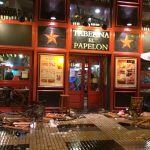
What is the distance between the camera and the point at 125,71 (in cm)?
1386

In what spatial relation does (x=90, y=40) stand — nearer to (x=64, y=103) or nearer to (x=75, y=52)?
(x=75, y=52)

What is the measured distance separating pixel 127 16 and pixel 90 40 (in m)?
2.16

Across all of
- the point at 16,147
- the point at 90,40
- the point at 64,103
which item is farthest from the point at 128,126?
the point at 90,40

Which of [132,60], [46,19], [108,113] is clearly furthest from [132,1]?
[108,113]

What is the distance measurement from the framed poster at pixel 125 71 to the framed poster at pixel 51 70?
263 centimetres

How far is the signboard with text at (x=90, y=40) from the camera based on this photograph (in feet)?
43.7

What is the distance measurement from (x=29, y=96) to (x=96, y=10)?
5041 millimetres

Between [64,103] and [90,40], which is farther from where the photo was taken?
[90,40]

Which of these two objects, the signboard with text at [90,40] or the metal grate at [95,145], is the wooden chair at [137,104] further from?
the metal grate at [95,145]

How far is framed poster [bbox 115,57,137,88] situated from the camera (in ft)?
45.3

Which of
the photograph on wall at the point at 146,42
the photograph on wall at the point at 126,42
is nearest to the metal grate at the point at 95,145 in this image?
the photograph on wall at the point at 126,42

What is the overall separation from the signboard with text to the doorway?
0.89 meters

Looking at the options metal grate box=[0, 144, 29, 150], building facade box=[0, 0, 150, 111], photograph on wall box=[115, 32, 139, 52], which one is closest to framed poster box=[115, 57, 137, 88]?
building facade box=[0, 0, 150, 111]

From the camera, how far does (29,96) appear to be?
1295 centimetres
